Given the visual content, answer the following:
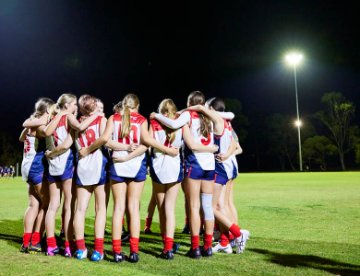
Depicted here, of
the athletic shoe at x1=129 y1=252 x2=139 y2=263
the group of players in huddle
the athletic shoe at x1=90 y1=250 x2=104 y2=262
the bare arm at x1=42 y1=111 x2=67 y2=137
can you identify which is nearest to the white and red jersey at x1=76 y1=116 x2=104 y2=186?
the group of players in huddle

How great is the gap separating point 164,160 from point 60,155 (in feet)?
4.93

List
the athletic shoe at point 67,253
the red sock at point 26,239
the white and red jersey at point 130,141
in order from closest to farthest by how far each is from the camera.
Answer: the white and red jersey at point 130,141
the athletic shoe at point 67,253
the red sock at point 26,239

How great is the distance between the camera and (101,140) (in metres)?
5.52

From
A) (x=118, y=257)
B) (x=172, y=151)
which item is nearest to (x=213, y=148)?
(x=172, y=151)

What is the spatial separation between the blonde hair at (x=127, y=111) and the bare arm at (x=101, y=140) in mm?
160

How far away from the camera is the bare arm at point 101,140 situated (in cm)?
551

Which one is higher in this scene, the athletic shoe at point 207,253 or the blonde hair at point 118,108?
the blonde hair at point 118,108

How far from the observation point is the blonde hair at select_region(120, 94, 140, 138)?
5.63m

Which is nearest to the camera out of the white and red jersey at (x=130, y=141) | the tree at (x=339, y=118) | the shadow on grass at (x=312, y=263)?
the shadow on grass at (x=312, y=263)

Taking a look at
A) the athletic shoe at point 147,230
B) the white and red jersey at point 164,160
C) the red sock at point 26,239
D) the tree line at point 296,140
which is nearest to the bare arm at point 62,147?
the white and red jersey at point 164,160

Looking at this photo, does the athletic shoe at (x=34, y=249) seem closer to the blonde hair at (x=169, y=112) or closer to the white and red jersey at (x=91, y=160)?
the white and red jersey at (x=91, y=160)

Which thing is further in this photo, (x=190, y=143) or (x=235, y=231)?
(x=235, y=231)

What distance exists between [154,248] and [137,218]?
3.53 ft

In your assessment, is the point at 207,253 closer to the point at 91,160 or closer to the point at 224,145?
the point at 224,145
